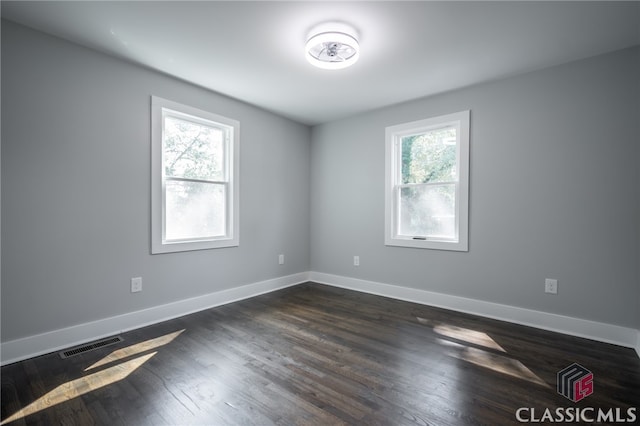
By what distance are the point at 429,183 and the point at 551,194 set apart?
121 centimetres

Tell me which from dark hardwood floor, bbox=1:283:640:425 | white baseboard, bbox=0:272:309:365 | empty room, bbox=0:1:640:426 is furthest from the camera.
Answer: white baseboard, bbox=0:272:309:365

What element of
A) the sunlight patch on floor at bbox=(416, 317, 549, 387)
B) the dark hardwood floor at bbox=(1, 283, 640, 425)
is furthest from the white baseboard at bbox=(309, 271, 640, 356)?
the sunlight patch on floor at bbox=(416, 317, 549, 387)

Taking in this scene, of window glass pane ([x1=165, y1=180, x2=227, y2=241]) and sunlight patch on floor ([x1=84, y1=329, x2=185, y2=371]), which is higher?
window glass pane ([x1=165, y1=180, x2=227, y2=241])

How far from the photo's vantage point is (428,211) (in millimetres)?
3775

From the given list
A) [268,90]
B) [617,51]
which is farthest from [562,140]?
[268,90]

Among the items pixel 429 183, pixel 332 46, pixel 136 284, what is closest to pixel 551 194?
pixel 429 183

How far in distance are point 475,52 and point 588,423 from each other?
2.73 meters

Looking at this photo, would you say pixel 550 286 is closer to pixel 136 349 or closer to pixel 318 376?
pixel 318 376

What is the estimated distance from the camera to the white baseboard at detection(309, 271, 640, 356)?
259cm

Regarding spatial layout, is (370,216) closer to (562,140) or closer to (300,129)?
(300,129)

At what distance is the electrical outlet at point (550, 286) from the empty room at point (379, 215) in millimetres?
19

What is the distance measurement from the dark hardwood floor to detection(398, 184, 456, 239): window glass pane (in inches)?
42.8

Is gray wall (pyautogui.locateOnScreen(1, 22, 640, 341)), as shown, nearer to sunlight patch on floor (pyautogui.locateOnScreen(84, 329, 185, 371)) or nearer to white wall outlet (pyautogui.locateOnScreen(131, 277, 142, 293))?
white wall outlet (pyautogui.locateOnScreen(131, 277, 142, 293))

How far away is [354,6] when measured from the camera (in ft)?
6.88
